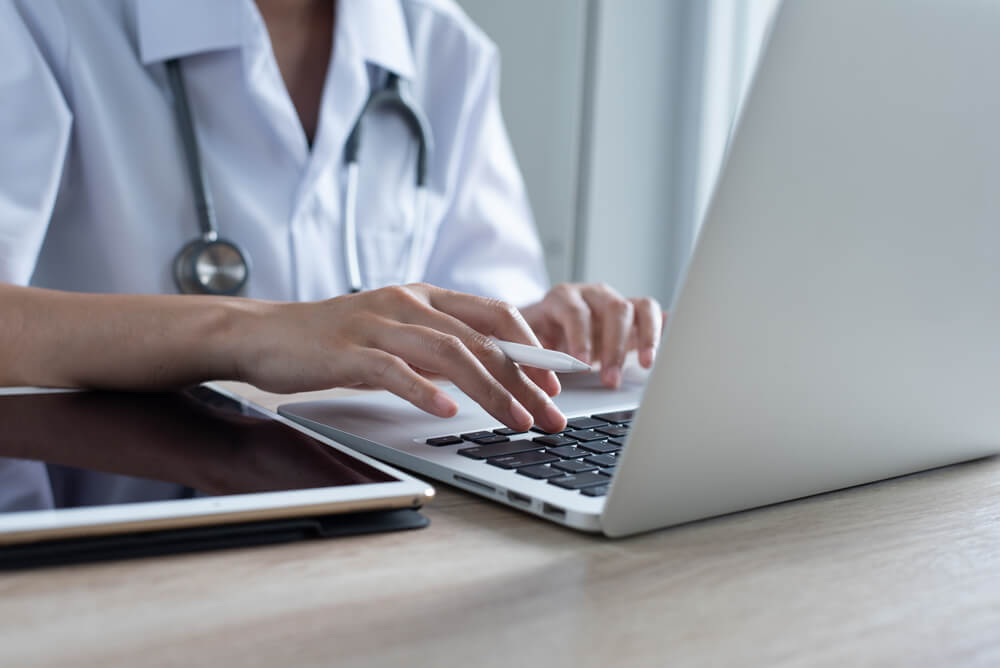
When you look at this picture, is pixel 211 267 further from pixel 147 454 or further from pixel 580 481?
pixel 580 481

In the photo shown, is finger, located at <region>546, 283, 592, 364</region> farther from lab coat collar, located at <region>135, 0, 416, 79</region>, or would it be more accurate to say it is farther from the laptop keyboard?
lab coat collar, located at <region>135, 0, 416, 79</region>

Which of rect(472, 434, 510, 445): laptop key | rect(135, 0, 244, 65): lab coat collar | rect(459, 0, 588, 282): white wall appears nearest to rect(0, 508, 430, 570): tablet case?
rect(472, 434, 510, 445): laptop key

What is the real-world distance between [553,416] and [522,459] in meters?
0.06

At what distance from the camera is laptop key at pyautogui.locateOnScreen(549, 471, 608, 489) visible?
0.35 meters

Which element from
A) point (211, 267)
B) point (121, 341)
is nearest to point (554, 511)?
point (121, 341)

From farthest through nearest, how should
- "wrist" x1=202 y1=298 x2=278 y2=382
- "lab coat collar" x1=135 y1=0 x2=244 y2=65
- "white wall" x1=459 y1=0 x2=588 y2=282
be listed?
1. "white wall" x1=459 y1=0 x2=588 y2=282
2. "lab coat collar" x1=135 y1=0 x2=244 y2=65
3. "wrist" x1=202 y1=298 x2=278 y2=382

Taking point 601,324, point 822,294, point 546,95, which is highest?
point 546,95

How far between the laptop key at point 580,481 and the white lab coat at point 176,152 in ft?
2.38

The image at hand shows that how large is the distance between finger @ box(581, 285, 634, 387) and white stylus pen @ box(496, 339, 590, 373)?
210 mm

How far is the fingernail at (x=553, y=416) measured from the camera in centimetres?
45

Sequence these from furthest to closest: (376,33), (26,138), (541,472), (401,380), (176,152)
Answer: (376,33) → (176,152) → (26,138) → (401,380) → (541,472)

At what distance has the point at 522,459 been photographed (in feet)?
1.29

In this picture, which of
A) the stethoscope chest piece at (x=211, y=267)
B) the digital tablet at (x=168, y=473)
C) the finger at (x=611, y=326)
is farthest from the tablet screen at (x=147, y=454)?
the stethoscope chest piece at (x=211, y=267)

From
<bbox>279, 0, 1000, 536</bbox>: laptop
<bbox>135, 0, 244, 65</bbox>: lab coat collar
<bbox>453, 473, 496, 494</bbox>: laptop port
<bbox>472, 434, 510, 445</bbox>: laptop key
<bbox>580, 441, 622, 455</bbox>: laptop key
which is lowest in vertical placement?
<bbox>472, 434, 510, 445</bbox>: laptop key
